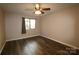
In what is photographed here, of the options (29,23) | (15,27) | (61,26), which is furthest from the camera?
(61,26)

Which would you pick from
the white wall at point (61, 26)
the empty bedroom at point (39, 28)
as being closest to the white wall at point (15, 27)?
the empty bedroom at point (39, 28)

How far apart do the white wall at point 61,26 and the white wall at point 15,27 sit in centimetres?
19

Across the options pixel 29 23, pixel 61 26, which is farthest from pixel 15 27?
pixel 61 26

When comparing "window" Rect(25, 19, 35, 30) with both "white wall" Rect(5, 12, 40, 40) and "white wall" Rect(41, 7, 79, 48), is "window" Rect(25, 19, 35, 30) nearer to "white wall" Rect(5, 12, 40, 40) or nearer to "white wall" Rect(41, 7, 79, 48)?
"white wall" Rect(5, 12, 40, 40)

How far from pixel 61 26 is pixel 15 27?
894mm

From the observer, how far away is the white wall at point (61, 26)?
157cm

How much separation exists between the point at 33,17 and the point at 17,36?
0.54 meters

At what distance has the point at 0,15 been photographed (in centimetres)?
148

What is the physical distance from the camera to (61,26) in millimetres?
1768

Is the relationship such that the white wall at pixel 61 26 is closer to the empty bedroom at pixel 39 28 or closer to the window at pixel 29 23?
the empty bedroom at pixel 39 28

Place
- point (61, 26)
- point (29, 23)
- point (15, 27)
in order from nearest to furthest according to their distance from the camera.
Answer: point (29, 23) < point (15, 27) < point (61, 26)

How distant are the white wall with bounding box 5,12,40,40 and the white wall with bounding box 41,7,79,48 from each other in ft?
0.63

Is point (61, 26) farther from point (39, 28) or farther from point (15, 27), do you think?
point (15, 27)
